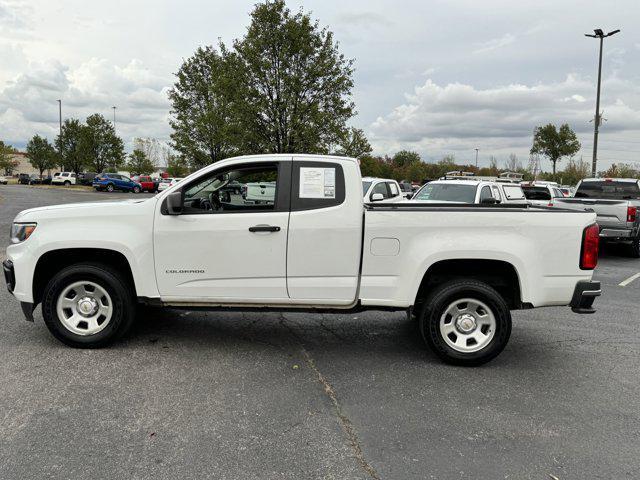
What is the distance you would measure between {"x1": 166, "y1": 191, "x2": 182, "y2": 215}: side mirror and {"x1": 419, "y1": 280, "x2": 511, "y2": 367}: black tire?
2.39 m

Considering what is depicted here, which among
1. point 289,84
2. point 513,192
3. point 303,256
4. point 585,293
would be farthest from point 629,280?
point 289,84

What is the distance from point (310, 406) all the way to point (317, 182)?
199 cm

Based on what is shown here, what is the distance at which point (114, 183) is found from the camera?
150 feet

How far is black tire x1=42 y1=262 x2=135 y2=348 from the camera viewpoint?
4.76 metres

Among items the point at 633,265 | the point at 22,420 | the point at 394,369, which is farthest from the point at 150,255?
the point at 633,265

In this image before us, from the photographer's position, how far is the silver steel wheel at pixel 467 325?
459 cm

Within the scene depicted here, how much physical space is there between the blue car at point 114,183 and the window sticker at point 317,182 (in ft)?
146

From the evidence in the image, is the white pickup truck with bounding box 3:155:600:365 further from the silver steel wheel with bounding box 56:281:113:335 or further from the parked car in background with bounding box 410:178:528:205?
the parked car in background with bounding box 410:178:528:205

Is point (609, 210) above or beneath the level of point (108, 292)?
above

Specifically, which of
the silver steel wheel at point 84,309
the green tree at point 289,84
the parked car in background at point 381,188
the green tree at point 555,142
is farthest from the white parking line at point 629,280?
the green tree at point 555,142

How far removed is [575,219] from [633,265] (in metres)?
8.16

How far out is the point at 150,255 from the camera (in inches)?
185

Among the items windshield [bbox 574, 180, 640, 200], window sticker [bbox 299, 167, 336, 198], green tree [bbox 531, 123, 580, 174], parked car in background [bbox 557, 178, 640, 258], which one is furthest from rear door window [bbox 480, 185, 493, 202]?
green tree [bbox 531, 123, 580, 174]

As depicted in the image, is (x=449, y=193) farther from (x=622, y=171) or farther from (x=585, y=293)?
(x=622, y=171)
